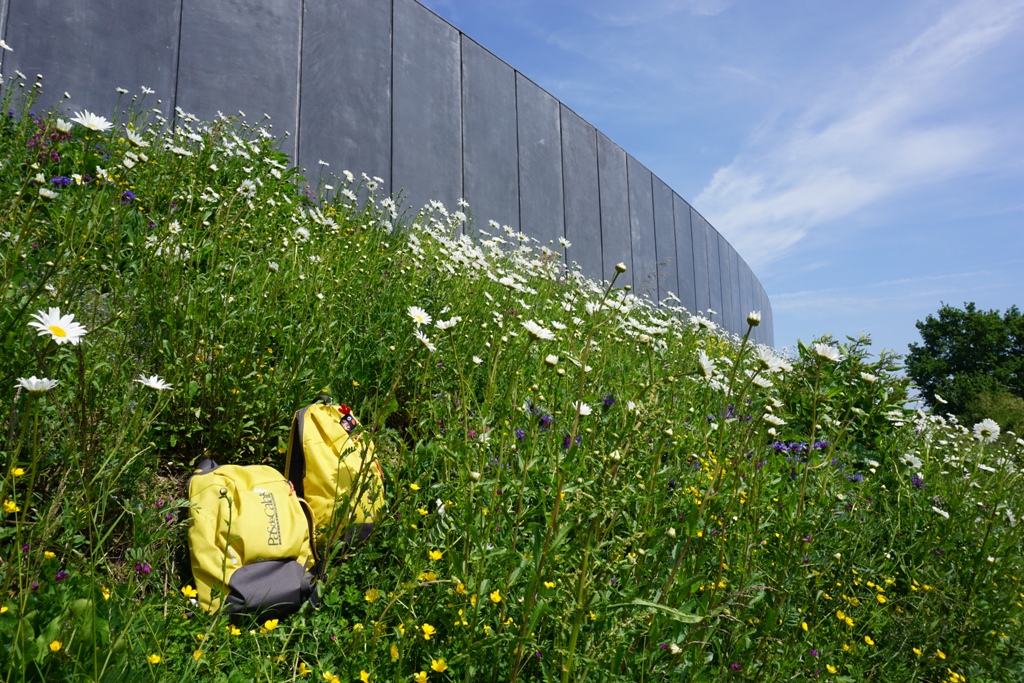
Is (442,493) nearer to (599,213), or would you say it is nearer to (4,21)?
(4,21)

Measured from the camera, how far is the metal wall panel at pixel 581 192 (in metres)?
13.1

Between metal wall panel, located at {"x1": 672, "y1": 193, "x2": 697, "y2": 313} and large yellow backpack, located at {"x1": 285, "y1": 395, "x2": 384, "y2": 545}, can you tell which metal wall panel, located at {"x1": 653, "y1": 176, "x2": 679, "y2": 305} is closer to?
metal wall panel, located at {"x1": 672, "y1": 193, "x2": 697, "y2": 313}

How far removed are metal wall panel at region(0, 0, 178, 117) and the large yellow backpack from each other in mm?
5640

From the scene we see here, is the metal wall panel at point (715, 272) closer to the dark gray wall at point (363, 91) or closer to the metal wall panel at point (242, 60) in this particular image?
the dark gray wall at point (363, 91)

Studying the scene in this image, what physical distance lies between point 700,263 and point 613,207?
766 centimetres

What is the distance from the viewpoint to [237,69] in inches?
287

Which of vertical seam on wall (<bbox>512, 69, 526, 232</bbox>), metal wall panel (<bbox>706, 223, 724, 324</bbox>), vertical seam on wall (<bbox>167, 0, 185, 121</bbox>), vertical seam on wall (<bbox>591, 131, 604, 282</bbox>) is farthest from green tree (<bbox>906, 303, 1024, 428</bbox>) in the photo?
vertical seam on wall (<bbox>167, 0, 185, 121</bbox>)

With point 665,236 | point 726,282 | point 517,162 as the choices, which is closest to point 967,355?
point 726,282

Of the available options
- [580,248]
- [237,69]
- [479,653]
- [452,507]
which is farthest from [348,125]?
[479,653]

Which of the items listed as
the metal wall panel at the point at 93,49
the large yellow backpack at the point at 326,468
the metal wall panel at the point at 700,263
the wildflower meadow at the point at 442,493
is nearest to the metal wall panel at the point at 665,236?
the metal wall panel at the point at 700,263

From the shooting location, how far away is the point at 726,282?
25.1 m

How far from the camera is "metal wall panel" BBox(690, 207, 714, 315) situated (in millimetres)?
20953

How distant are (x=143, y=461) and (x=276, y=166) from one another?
4.26 metres

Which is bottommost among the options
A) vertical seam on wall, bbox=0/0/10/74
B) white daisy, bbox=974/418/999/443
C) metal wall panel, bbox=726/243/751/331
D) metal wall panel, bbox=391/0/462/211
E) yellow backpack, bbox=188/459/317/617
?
yellow backpack, bbox=188/459/317/617
